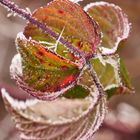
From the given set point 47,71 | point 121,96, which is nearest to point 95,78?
point 47,71

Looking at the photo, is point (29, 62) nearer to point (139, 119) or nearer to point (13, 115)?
point (13, 115)

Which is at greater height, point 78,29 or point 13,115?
point 78,29

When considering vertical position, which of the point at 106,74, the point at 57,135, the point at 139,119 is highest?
the point at 106,74

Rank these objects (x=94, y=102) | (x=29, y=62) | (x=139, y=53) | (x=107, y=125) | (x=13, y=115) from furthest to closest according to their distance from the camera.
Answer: (x=139, y=53)
(x=107, y=125)
(x=13, y=115)
(x=94, y=102)
(x=29, y=62)

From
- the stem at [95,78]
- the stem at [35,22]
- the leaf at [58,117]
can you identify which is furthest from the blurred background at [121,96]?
the stem at [35,22]

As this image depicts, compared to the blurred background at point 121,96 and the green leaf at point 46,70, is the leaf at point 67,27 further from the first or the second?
the blurred background at point 121,96

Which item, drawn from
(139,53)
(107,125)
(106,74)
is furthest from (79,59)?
(139,53)
